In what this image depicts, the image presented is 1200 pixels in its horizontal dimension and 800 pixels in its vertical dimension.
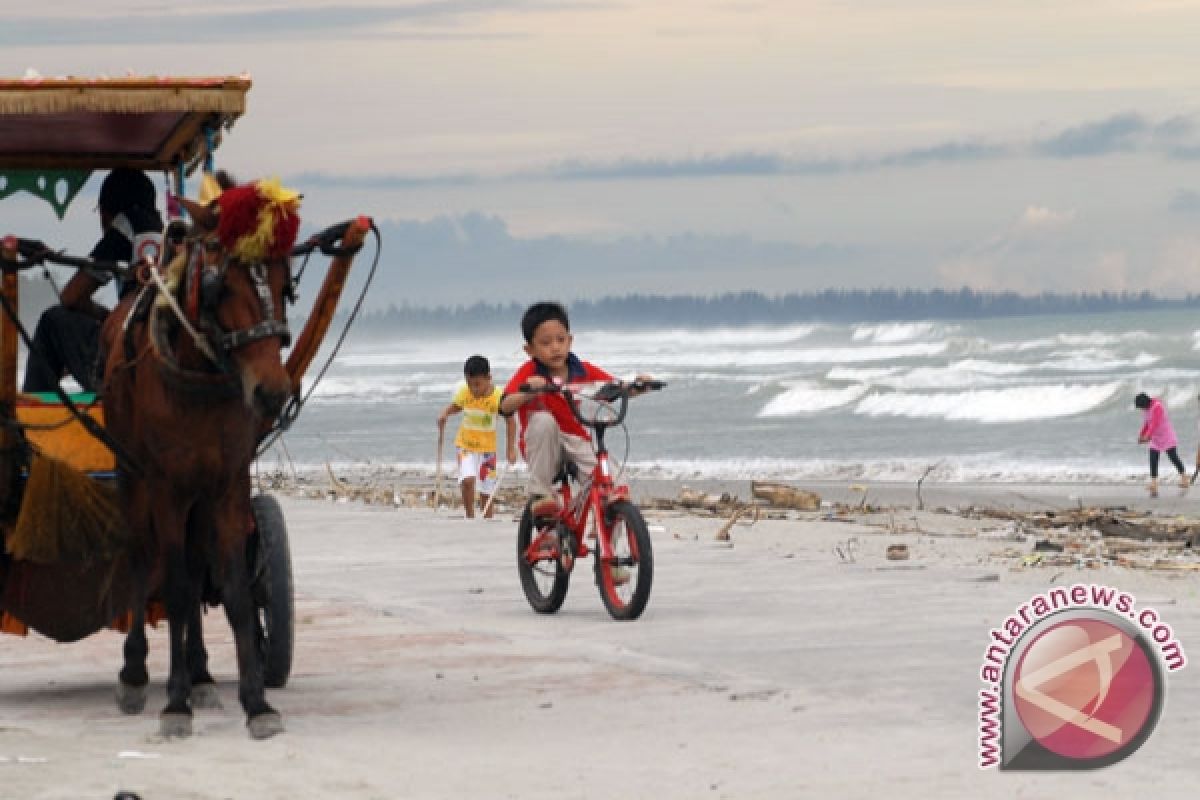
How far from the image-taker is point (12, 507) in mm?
9102

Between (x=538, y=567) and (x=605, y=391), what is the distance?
63.6 inches

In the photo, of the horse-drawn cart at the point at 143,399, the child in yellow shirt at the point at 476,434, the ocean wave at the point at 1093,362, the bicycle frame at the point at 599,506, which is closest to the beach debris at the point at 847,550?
the bicycle frame at the point at 599,506

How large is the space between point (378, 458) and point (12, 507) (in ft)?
89.8

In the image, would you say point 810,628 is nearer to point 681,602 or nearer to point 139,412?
point 681,602

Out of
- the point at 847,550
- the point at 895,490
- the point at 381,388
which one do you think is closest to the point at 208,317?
the point at 847,550

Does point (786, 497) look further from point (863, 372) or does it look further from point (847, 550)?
point (863, 372)

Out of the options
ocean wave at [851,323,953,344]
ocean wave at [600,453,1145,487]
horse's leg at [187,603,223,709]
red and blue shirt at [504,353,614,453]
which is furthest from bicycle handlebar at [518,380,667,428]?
ocean wave at [851,323,953,344]

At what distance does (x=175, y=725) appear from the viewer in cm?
816

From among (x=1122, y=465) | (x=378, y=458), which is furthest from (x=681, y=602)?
(x=378, y=458)

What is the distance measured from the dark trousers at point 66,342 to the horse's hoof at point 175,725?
6.57 ft

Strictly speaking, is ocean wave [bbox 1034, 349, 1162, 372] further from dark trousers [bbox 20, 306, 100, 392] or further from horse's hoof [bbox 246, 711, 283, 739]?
horse's hoof [bbox 246, 711, 283, 739]

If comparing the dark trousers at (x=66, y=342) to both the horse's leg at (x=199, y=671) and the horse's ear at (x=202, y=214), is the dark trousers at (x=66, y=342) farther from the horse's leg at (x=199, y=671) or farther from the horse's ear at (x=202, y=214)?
the horse's ear at (x=202, y=214)

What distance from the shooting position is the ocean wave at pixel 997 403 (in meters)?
45.1

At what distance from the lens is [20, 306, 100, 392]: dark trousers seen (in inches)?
378
